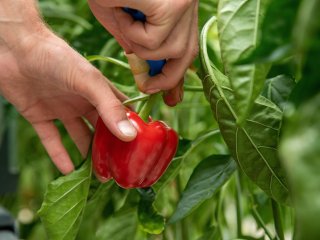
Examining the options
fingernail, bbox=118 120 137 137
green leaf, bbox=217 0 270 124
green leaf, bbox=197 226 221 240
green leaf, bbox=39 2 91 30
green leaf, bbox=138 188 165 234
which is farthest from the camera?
green leaf, bbox=39 2 91 30

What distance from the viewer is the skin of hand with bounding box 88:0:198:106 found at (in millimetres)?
675

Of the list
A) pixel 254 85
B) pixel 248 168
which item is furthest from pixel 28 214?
pixel 254 85

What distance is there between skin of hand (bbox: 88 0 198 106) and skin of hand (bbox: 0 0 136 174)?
70 millimetres

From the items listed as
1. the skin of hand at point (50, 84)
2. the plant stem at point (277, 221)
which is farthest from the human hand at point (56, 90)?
the plant stem at point (277, 221)

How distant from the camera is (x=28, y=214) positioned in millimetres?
2355

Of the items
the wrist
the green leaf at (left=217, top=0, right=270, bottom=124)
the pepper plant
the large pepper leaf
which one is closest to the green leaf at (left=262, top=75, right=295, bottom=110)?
the pepper plant

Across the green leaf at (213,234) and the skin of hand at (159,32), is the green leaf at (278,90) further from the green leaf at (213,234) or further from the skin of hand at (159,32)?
the green leaf at (213,234)

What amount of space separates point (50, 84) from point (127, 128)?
206 millimetres

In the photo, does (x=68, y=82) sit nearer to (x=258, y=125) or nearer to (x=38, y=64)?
(x=38, y=64)

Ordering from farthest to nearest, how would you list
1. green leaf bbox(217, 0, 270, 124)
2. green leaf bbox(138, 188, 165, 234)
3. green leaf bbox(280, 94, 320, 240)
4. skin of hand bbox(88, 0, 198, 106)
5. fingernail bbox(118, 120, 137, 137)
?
green leaf bbox(138, 188, 165, 234) → fingernail bbox(118, 120, 137, 137) → skin of hand bbox(88, 0, 198, 106) → green leaf bbox(217, 0, 270, 124) → green leaf bbox(280, 94, 320, 240)

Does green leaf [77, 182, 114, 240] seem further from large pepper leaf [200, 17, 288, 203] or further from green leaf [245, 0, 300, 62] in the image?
green leaf [245, 0, 300, 62]

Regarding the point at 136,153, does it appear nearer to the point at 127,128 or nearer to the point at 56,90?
the point at 127,128

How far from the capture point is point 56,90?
0.99m

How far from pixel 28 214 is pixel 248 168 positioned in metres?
1.77
